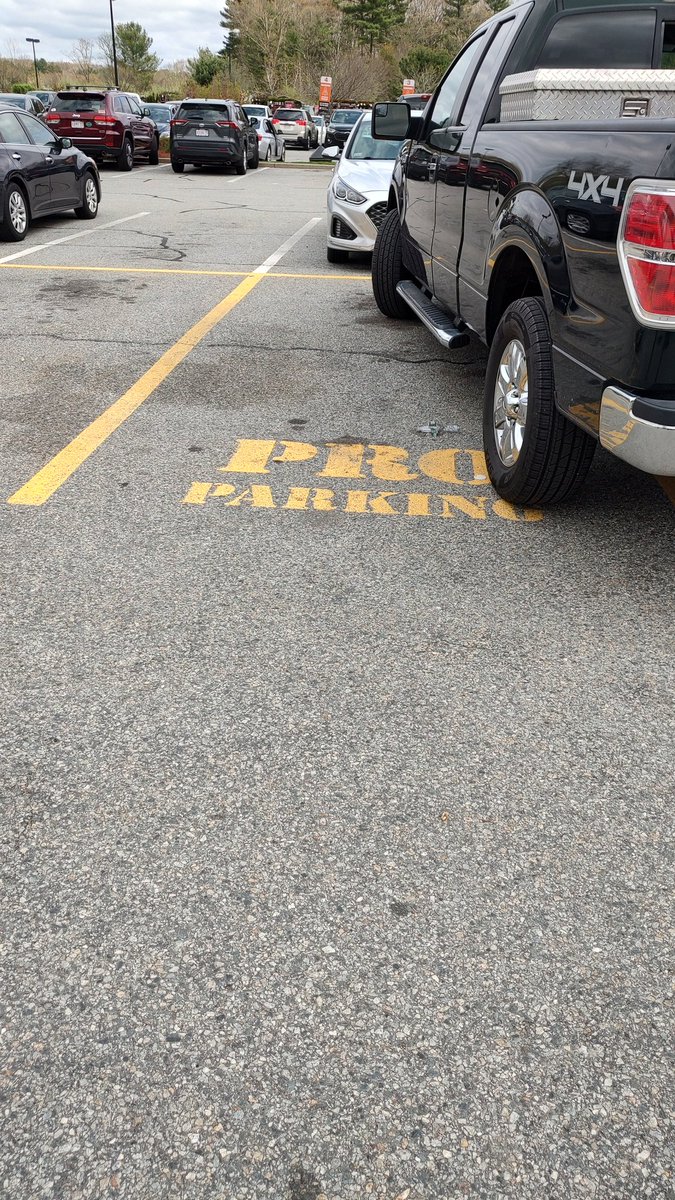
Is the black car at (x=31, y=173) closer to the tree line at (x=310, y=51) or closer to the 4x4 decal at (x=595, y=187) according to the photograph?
the 4x4 decal at (x=595, y=187)

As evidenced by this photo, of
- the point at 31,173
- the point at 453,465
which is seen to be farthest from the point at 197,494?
the point at 31,173

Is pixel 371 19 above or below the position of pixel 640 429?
above

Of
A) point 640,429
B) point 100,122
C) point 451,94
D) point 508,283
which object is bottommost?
point 640,429

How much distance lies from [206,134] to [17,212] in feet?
49.2

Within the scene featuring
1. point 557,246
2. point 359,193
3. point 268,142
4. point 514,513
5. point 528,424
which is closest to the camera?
point 557,246

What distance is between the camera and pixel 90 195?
1411 centimetres

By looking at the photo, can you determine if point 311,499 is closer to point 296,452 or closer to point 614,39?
point 296,452

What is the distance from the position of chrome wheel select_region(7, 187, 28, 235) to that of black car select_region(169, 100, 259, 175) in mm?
14536

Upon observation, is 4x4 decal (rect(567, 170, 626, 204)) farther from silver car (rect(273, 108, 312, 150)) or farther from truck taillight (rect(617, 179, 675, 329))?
silver car (rect(273, 108, 312, 150))

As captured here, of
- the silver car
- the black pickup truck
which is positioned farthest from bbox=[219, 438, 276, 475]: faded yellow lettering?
the silver car

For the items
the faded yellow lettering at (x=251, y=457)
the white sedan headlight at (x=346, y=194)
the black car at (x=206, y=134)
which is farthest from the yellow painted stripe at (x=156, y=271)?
the black car at (x=206, y=134)

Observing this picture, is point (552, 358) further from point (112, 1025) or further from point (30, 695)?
point (112, 1025)

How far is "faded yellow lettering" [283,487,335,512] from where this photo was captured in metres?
4.45

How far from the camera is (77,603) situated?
3539 mm
